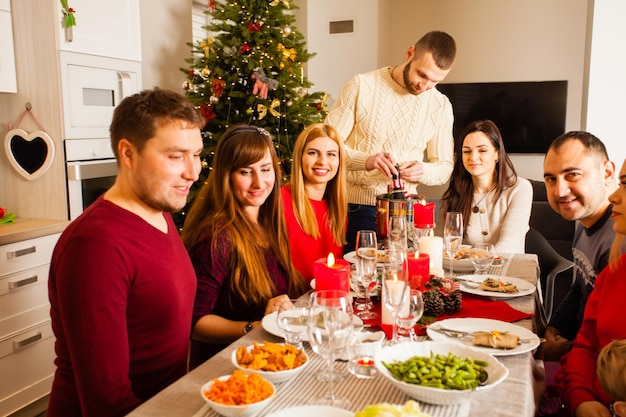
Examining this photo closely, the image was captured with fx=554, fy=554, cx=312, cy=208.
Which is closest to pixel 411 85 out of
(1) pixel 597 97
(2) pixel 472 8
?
(1) pixel 597 97

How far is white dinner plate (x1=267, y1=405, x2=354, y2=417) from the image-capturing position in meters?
1.00

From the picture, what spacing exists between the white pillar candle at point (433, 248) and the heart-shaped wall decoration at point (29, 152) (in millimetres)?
2235

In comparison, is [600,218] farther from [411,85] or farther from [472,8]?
[472,8]

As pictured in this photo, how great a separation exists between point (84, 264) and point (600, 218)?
5.81 feet

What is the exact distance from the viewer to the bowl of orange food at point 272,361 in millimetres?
1159

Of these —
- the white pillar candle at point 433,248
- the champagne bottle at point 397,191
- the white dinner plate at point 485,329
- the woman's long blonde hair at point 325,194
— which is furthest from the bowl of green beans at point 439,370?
the woman's long blonde hair at point 325,194

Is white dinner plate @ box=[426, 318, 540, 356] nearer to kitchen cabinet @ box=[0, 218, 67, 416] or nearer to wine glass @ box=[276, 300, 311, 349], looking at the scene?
wine glass @ box=[276, 300, 311, 349]

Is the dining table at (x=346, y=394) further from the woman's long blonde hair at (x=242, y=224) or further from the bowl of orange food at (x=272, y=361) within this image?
the woman's long blonde hair at (x=242, y=224)

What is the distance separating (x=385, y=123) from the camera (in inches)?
124

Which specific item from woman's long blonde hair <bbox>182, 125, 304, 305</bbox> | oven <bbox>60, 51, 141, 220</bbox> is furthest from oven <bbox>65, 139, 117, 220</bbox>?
woman's long blonde hair <bbox>182, 125, 304, 305</bbox>

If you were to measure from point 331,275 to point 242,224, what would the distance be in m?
0.49

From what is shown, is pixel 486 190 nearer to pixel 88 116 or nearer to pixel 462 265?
pixel 462 265

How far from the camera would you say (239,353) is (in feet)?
4.09

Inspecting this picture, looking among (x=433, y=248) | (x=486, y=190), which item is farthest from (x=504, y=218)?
(x=433, y=248)
